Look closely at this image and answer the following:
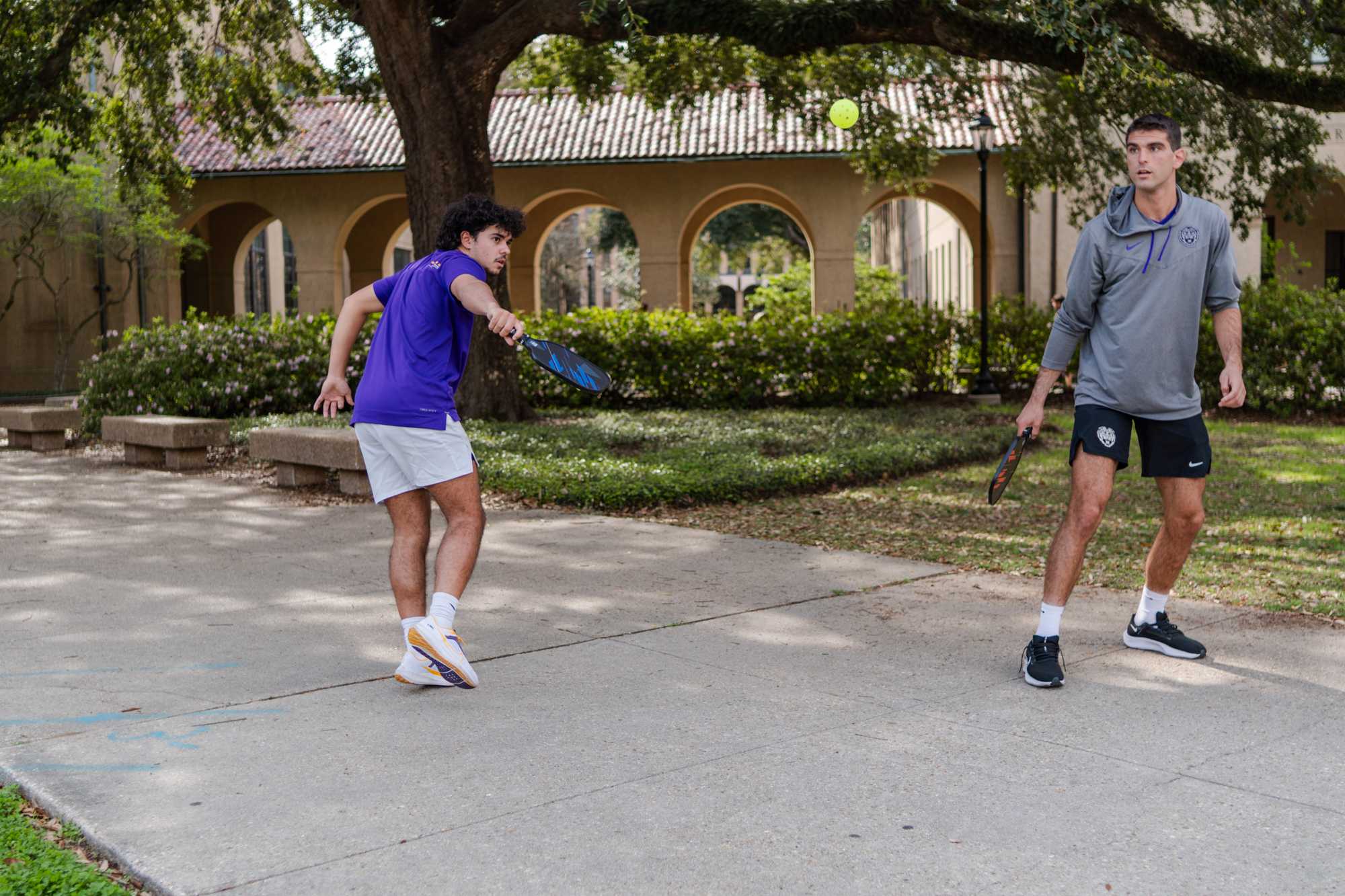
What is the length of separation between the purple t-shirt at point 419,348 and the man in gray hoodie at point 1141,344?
77.5 inches

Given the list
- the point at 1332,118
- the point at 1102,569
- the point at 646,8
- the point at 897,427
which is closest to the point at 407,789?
the point at 1102,569

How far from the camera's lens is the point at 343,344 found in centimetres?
463

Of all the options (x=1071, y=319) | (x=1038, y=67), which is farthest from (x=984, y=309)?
(x=1071, y=319)

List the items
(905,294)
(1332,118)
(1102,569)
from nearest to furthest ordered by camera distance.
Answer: (1102,569), (1332,118), (905,294)

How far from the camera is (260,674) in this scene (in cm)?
464

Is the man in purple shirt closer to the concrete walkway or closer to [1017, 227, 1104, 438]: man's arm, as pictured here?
the concrete walkway

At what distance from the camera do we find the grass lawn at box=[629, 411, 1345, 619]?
250 inches

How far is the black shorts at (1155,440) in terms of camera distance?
4.48 meters

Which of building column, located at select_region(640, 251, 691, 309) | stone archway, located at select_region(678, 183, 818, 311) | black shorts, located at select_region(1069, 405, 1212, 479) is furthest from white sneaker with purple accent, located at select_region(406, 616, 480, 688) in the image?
building column, located at select_region(640, 251, 691, 309)

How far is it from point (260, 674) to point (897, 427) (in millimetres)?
10294

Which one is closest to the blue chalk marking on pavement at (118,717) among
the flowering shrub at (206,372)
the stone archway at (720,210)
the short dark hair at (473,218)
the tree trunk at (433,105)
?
the short dark hair at (473,218)

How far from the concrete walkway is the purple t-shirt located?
94cm

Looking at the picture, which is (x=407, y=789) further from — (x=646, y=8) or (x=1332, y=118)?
(x=1332, y=118)

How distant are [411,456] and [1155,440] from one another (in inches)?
100
